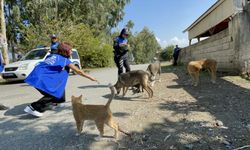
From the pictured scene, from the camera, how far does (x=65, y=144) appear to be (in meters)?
4.48

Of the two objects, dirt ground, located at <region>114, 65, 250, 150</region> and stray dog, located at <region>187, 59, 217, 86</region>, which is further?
stray dog, located at <region>187, 59, 217, 86</region>

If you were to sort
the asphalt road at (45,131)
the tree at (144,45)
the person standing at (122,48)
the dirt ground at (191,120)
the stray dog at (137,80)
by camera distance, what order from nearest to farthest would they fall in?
1. the dirt ground at (191,120)
2. the asphalt road at (45,131)
3. the stray dog at (137,80)
4. the person standing at (122,48)
5. the tree at (144,45)

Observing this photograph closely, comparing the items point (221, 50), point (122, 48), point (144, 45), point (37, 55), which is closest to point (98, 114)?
point (122, 48)

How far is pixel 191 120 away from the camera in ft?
17.4

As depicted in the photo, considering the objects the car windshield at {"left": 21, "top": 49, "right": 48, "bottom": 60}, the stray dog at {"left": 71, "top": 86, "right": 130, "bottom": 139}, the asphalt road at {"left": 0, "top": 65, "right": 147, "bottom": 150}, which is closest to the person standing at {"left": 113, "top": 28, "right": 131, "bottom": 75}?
the asphalt road at {"left": 0, "top": 65, "right": 147, "bottom": 150}

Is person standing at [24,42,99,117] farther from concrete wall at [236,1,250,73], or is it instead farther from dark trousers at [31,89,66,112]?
concrete wall at [236,1,250,73]

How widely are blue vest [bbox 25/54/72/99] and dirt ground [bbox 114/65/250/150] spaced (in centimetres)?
146

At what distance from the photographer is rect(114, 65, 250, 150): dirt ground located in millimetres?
4289

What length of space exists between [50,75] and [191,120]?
117 inches

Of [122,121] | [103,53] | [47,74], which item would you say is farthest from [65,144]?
[103,53]

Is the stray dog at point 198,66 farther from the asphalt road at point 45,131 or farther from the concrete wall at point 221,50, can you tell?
the asphalt road at point 45,131

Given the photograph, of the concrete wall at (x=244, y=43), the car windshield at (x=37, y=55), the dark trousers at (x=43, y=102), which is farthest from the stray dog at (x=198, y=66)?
the car windshield at (x=37, y=55)

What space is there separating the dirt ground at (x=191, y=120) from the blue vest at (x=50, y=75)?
146 centimetres

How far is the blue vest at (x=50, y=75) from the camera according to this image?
5777mm
